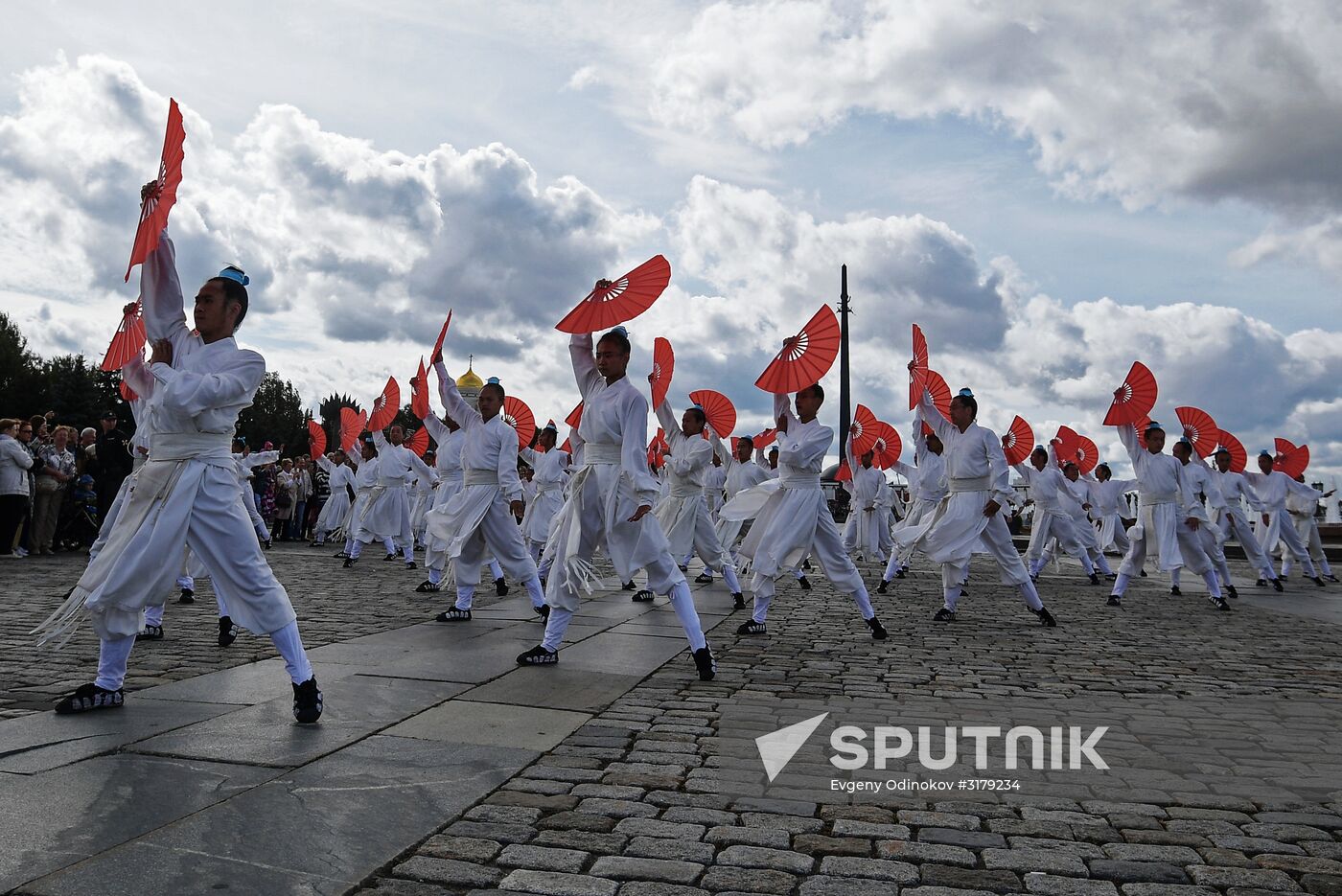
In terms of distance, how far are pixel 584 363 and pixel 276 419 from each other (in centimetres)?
7553

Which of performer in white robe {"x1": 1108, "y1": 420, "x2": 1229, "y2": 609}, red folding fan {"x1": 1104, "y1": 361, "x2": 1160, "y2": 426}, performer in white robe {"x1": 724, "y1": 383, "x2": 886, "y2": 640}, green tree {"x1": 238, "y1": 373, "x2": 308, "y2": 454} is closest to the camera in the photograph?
performer in white robe {"x1": 724, "y1": 383, "x2": 886, "y2": 640}

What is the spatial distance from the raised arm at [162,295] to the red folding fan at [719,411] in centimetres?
912

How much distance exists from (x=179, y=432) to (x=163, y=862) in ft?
8.62

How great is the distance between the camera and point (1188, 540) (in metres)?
13.1

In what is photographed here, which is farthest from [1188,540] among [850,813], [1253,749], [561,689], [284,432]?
[284,432]

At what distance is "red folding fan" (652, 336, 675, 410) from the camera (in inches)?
410

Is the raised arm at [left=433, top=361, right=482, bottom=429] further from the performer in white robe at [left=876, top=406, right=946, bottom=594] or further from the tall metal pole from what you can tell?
the tall metal pole

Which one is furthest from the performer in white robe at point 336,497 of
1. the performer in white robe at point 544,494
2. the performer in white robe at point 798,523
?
the performer in white robe at point 798,523

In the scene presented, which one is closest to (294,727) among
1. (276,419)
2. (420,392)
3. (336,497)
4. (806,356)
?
(806,356)

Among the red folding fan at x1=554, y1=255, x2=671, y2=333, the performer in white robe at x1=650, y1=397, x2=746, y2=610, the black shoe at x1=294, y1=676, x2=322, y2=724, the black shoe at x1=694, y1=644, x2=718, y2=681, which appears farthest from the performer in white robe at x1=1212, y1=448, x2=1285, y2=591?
the black shoe at x1=294, y1=676, x2=322, y2=724

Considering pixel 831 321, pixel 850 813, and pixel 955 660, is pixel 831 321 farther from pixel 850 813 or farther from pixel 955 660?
pixel 850 813

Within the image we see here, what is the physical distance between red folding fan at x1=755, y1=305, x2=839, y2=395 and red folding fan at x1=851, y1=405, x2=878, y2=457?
22.9 feet

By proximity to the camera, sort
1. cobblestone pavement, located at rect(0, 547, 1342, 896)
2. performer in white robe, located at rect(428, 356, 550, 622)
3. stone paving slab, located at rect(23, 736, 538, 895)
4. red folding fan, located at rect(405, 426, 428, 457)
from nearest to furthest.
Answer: stone paving slab, located at rect(23, 736, 538, 895) < cobblestone pavement, located at rect(0, 547, 1342, 896) < performer in white robe, located at rect(428, 356, 550, 622) < red folding fan, located at rect(405, 426, 428, 457)

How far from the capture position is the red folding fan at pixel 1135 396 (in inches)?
455
